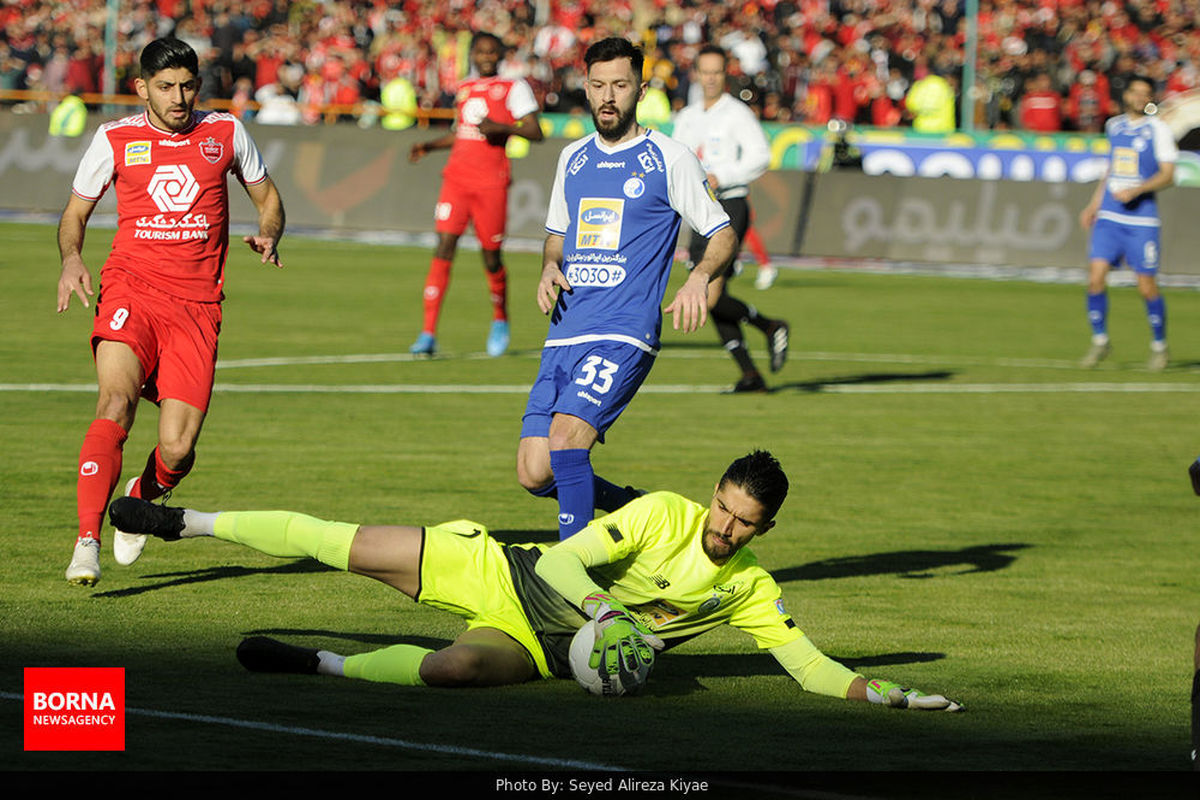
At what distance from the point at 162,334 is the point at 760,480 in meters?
3.22

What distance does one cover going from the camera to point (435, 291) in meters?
17.4

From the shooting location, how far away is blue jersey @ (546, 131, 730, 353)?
8562 mm

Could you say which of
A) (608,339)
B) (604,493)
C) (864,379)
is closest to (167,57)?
(608,339)

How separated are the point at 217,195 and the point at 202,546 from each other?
73.1 inches

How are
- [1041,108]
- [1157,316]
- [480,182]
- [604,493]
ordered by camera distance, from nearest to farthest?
[604,493]
[480,182]
[1157,316]
[1041,108]

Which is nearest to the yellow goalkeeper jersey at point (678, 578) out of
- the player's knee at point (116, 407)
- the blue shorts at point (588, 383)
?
the blue shorts at point (588, 383)

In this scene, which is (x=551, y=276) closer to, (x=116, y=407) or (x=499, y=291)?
(x=116, y=407)

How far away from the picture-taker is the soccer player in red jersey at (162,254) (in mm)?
8578

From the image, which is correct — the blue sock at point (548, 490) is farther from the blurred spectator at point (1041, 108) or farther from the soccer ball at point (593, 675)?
the blurred spectator at point (1041, 108)

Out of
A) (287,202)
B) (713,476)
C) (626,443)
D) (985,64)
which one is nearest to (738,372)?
(626,443)

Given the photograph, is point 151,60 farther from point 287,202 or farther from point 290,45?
point 290,45

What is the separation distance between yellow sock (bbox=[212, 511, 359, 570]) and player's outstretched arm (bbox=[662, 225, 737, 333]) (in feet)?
5.55

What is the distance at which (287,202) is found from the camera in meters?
31.0

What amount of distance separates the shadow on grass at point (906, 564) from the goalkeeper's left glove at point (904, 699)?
2595mm
